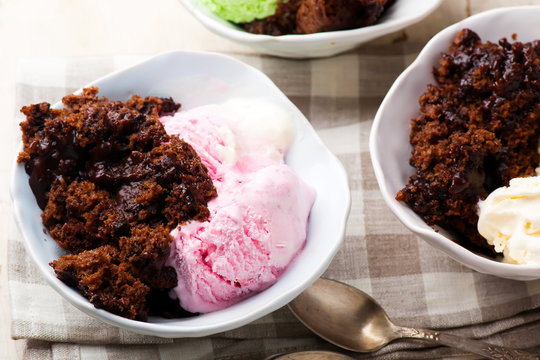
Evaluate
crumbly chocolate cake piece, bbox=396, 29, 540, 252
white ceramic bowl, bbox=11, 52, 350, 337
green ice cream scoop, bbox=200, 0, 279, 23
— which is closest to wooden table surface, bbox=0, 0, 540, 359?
green ice cream scoop, bbox=200, 0, 279, 23

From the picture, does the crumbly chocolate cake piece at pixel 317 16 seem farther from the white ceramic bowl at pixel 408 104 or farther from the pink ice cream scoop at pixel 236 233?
the pink ice cream scoop at pixel 236 233

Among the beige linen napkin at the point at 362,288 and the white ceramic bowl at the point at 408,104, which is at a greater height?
the white ceramic bowl at the point at 408,104

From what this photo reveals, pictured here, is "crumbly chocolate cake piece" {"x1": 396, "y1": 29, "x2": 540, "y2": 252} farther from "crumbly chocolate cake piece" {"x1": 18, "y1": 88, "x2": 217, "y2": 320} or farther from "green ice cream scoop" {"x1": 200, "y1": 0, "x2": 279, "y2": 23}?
"green ice cream scoop" {"x1": 200, "y1": 0, "x2": 279, "y2": 23}

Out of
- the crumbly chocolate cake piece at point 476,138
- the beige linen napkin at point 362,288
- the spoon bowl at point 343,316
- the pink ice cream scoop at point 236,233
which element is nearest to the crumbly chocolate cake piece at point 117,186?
the pink ice cream scoop at point 236,233

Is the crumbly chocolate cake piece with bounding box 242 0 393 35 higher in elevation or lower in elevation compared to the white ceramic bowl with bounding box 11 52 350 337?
higher

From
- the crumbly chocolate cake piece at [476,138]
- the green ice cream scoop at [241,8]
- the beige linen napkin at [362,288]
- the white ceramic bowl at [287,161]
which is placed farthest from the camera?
the green ice cream scoop at [241,8]

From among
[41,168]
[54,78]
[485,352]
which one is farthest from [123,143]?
[485,352]

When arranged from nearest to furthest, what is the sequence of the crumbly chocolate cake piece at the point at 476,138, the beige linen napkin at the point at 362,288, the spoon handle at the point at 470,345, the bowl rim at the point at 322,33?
the crumbly chocolate cake piece at the point at 476,138, the spoon handle at the point at 470,345, the beige linen napkin at the point at 362,288, the bowl rim at the point at 322,33
